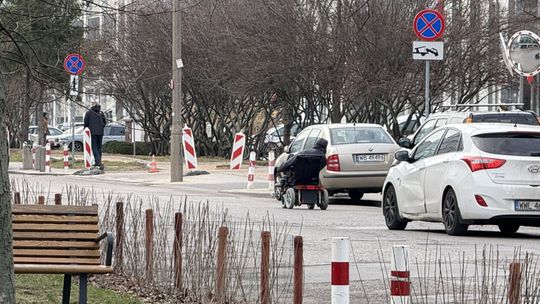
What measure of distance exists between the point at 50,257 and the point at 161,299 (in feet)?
4.39

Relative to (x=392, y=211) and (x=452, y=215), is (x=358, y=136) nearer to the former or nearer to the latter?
(x=392, y=211)

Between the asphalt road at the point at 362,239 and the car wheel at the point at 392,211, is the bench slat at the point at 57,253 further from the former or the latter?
the car wheel at the point at 392,211

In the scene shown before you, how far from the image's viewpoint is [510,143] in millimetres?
16828

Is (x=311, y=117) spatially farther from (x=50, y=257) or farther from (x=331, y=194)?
(x=50, y=257)

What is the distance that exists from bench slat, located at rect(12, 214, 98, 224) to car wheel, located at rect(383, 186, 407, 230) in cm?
882

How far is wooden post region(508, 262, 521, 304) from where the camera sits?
24.3ft

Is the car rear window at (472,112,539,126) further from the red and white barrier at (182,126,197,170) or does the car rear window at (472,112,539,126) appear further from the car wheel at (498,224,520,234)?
the red and white barrier at (182,126,197,170)

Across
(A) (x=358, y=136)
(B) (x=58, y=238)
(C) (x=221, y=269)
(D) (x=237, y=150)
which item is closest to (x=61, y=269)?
(B) (x=58, y=238)

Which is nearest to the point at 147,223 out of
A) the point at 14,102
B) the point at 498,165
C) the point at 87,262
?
the point at 87,262

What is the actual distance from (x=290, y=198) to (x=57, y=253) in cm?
1345

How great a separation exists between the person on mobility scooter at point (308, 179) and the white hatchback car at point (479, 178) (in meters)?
5.10

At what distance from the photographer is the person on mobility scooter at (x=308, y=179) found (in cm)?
2320

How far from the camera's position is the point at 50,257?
9.94 meters

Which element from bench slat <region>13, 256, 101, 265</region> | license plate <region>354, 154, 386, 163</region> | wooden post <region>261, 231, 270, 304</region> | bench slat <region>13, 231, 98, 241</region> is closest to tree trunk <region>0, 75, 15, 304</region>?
wooden post <region>261, 231, 270, 304</region>
